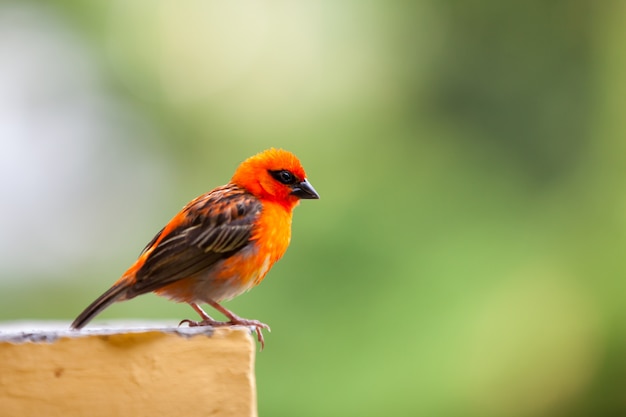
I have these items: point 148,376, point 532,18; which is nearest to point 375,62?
point 532,18

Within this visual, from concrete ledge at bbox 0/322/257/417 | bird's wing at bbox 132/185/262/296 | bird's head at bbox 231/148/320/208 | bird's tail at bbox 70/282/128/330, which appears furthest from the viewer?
bird's head at bbox 231/148/320/208

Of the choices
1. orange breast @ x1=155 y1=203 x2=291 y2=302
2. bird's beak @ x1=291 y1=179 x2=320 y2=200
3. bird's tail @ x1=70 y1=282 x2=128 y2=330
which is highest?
bird's beak @ x1=291 y1=179 x2=320 y2=200

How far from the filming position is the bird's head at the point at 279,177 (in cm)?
331

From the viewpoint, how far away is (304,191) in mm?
3338

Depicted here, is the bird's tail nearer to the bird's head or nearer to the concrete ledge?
Result: the concrete ledge

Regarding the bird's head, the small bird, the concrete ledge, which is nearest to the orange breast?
the small bird

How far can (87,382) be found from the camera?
2.25 metres

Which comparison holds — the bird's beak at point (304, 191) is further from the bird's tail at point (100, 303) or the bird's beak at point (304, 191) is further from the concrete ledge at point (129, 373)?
the concrete ledge at point (129, 373)

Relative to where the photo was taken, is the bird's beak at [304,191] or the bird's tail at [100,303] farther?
the bird's beak at [304,191]

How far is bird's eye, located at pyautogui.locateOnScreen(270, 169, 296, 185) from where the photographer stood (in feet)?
10.9

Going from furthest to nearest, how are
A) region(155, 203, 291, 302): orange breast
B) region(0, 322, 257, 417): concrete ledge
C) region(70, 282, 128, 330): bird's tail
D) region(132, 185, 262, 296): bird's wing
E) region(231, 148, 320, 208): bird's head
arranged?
region(231, 148, 320, 208): bird's head, region(155, 203, 291, 302): orange breast, region(132, 185, 262, 296): bird's wing, region(70, 282, 128, 330): bird's tail, region(0, 322, 257, 417): concrete ledge

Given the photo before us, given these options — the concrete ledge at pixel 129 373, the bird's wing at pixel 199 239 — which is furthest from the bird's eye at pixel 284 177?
the concrete ledge at pixel 129 373

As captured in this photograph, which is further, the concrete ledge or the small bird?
the small bird

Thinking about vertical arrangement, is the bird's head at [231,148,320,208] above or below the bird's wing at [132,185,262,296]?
above
